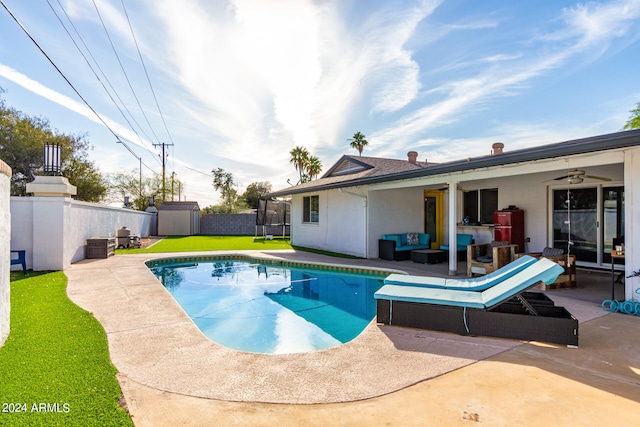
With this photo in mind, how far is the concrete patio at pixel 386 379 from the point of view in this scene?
8.04ft

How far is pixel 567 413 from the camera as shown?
8.05 ft

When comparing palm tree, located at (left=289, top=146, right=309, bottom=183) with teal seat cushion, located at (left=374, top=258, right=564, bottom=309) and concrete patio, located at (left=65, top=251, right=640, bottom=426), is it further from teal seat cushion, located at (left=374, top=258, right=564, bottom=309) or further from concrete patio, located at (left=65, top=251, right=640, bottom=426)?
concrete patio, located at (left=65, top=251, right=640, bottom=426)

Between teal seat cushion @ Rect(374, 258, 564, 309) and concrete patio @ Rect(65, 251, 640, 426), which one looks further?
teal seat cushion @ Rect(374, 258, 564, 309)

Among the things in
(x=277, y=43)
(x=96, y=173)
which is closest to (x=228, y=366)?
(x=277, y=43)

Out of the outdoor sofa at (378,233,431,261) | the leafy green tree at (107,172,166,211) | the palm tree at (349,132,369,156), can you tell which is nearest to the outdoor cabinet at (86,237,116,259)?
the outdoor sofa at (378,233,431,261)

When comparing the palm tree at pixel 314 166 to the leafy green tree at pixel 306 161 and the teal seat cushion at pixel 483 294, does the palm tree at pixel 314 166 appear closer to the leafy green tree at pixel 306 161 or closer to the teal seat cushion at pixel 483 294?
the leafy green tree at pixel 306 161

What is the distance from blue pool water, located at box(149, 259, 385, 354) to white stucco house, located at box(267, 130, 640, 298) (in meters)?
2.96

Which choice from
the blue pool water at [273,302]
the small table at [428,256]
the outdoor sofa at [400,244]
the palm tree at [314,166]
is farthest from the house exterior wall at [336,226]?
the palm tree at [314,166]

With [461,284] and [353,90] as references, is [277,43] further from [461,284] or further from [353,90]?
[461,284]

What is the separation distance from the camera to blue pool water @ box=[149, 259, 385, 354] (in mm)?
5074

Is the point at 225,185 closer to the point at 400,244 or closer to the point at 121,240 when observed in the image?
the point at 121,240

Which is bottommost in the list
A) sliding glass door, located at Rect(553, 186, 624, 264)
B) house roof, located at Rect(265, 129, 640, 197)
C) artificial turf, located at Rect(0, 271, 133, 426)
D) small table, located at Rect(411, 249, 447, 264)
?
artificial turf, located at Rect(0, 271, 133, 426)

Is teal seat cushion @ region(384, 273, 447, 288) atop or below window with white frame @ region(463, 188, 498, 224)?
below

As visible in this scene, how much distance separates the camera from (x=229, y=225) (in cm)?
2603
